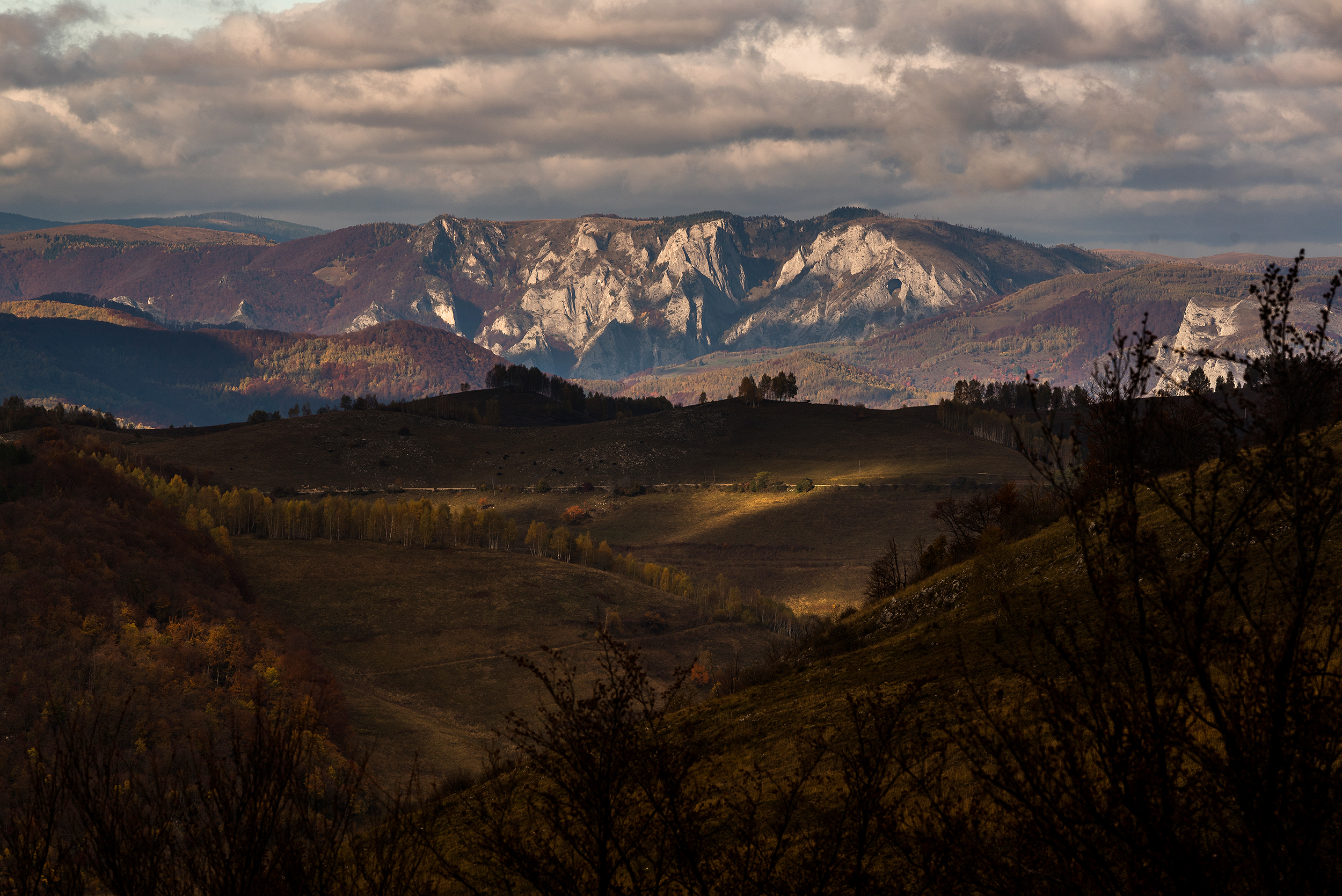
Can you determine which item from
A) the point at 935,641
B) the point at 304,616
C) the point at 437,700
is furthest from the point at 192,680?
the point at 935,641

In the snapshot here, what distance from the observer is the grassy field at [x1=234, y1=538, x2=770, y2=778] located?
116 meters

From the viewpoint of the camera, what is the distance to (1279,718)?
10.8 metres

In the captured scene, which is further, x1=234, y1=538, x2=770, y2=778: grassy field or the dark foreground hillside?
x1=234, y1=538, x2=770, y2=778: grassy field

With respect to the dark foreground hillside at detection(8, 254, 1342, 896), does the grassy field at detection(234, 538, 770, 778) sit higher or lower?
lower

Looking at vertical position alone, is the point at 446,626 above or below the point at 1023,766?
below

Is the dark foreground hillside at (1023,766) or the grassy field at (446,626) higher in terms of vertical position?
the dark foreground hillside at (1023,766)

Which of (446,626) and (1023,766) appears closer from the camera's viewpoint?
(1023,766)

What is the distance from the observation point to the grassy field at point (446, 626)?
115875 mm

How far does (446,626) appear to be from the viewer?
485 ft

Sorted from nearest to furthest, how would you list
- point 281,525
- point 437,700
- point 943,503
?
point 943,503
point 437,700
point 281,525

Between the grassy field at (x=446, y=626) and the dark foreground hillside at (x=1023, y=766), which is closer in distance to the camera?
the dark foreground hillside at (x=1023, y=766)

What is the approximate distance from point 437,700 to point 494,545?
77995mm

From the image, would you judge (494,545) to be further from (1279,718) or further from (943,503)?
(1279,718)

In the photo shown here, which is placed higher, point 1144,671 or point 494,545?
point 1144,671
